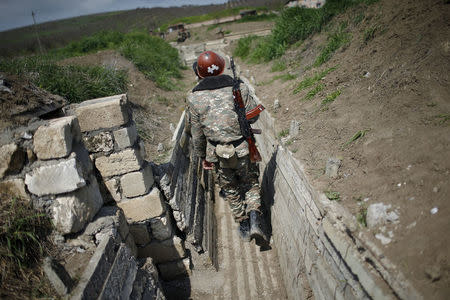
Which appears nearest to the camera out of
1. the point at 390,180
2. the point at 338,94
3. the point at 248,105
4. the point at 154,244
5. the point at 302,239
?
the point at 390,180

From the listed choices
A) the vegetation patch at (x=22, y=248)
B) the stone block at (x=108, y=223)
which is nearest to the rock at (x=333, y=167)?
the stone block at (x=108, y=223)

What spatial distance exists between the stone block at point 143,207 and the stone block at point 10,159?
1081mm

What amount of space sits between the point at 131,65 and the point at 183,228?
8.50 meters

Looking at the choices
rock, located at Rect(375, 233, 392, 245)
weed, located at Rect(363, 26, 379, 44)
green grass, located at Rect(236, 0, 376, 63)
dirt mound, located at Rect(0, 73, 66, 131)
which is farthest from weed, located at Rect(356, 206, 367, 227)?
green grass, located at Rect(236, 0, 376, 63)

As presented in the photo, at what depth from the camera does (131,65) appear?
988 centimetres

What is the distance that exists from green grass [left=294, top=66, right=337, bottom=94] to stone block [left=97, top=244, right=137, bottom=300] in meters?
4.99

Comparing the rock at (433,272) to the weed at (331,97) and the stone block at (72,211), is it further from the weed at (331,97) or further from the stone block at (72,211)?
the weed at (331,97)

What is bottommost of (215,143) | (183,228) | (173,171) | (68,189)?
(183,228)

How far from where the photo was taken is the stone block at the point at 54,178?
1.97m

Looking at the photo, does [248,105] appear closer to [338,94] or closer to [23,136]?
[338,94]

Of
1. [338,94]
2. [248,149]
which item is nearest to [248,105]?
[248,149]

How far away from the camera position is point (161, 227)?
304cm

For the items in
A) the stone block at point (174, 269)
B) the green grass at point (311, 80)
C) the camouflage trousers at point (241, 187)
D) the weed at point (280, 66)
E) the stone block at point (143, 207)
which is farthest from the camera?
the weed at point (280, 66)

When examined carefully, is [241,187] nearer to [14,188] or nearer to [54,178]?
[54,178]
